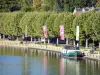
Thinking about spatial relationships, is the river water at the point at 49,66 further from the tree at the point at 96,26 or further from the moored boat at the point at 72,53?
the tree at the point at 96,26

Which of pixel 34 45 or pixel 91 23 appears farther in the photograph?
pixel 34 45

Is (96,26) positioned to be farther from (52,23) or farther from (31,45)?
(31,45)

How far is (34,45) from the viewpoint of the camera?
132875 millimetres

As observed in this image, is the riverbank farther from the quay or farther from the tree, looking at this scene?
the tree

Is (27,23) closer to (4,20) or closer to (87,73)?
(4,20)

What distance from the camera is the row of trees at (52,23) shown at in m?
114


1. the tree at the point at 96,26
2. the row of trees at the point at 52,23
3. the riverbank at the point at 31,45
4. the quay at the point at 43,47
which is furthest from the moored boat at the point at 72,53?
the riverbank at the point at 31,45

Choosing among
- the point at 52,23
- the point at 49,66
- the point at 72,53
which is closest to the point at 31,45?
the point at 52,23

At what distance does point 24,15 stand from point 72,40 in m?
36.3

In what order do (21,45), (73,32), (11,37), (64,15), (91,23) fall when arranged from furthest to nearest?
1. (11,37)
2. (21,45)
3. (64,15)
4. (73,32)
5. (91,23)

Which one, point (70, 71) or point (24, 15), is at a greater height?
point (24, 15)

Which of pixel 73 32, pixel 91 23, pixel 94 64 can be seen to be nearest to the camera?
pixel 94 64

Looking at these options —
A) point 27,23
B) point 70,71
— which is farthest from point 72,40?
point 70,71

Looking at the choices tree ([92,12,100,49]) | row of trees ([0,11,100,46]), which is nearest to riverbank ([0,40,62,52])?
row of trees ([0,11,100,46])
